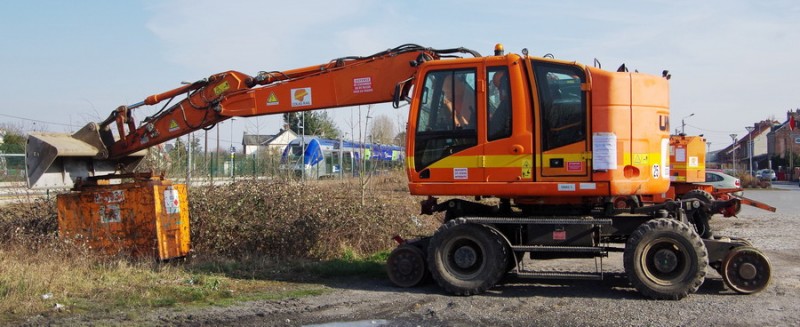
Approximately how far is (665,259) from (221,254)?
6.81 metres

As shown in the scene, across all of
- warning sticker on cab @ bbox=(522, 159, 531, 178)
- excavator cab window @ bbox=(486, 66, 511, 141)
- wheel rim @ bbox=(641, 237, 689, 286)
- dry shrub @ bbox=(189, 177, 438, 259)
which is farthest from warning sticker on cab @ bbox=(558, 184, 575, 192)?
dry shrub @ bbox=(189, 177, 438, 259)

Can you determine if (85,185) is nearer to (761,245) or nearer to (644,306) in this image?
(644,306)

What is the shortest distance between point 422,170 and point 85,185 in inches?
207

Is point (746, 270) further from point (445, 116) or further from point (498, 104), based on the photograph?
point (445, 116)

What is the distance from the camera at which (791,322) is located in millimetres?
7078

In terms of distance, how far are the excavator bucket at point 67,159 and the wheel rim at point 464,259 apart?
5372mm


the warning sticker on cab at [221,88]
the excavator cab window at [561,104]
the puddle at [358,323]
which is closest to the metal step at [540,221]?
the excavator cab window at [561,104]

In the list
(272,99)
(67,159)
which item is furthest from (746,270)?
(67,159)

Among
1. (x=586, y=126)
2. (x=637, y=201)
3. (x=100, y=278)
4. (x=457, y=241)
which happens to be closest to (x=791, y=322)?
(x=637, y=201)

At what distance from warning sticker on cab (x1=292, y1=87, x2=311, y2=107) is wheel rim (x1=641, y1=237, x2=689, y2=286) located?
4852 mm

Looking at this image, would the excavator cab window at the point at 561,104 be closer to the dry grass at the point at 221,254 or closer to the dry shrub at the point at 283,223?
the dry grass at the point at 221,254

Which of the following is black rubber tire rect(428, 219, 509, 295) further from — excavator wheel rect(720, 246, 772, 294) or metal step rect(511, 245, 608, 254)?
Answer: excavator wheel rect(720, 246, 772, 294)

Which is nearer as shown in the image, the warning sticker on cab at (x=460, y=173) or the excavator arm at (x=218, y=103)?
the warning sticker on cab at (x=460, y=173)

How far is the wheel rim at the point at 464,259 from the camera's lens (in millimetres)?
8648
